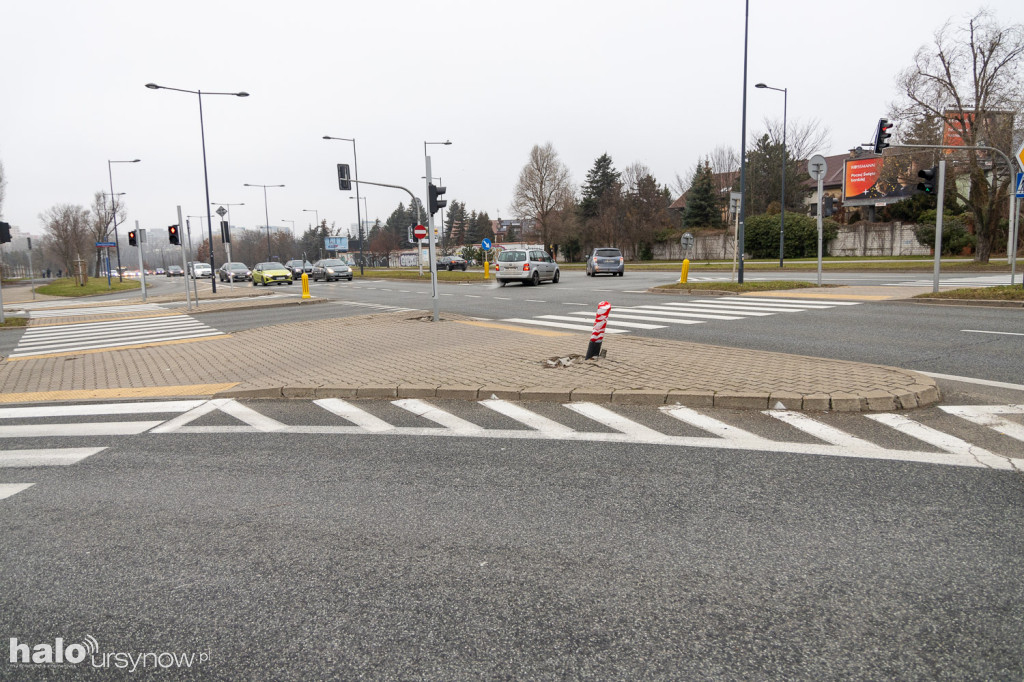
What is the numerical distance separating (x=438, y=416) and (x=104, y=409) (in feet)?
13.1

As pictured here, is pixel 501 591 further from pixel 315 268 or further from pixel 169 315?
pixel 315 268

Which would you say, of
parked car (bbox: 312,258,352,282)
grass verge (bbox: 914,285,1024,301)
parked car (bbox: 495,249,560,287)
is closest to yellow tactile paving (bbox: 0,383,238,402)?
grass verge (bbox: 914,285,1024,301)

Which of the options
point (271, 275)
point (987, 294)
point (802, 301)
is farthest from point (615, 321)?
point (271, 275)

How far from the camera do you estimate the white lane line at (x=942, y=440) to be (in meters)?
4.78

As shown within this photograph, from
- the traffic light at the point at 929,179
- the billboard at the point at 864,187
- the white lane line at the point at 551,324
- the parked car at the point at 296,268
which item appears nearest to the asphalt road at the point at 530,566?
the white lane line at the point at 551,324

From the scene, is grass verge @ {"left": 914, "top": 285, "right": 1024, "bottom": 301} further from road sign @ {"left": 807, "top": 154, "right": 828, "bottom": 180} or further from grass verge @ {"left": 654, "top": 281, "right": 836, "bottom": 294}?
road sign @ {"left": 807, "top": 154, "right": 828, "bottom": 180}

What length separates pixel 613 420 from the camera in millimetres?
6281

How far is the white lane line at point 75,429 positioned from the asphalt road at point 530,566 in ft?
4.20

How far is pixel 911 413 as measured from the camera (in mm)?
6121

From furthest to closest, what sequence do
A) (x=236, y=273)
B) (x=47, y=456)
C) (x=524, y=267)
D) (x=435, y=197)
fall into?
1. (x=236, y=273)
2. (x=524, y=267)
3. (x=435, y=197)
4. (x=47, y=456)

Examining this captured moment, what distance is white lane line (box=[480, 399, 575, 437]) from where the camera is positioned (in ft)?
19.6

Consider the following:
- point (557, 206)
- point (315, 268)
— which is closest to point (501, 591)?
point (315, 268)

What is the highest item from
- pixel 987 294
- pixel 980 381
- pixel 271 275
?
pixel 271 275

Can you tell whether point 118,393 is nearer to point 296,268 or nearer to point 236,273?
point 296,268
